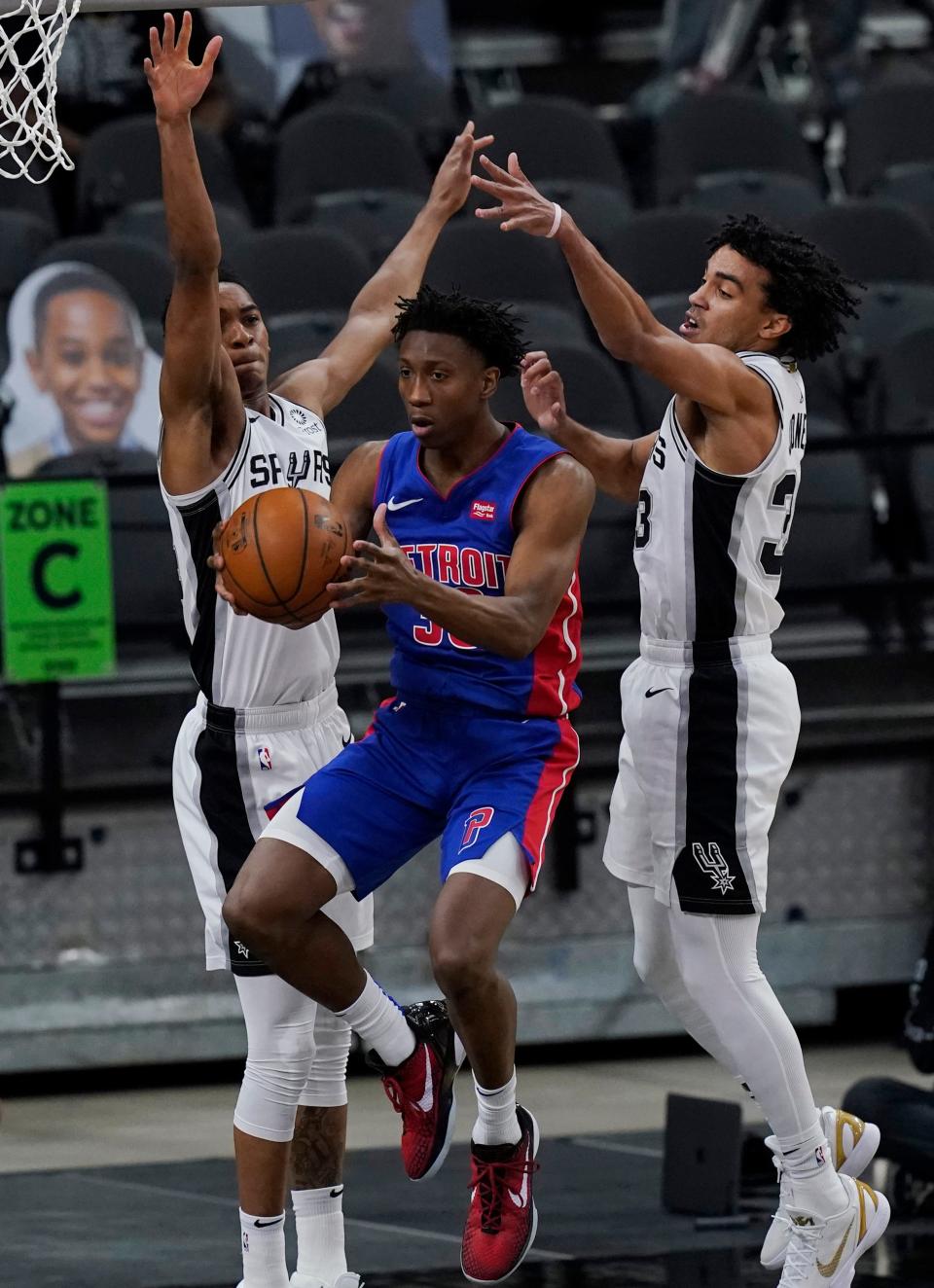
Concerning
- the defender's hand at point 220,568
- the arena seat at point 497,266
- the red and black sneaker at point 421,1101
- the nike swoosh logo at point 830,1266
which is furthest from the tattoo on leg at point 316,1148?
the arena seat at point 497,266

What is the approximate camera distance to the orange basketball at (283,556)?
15.5 feet

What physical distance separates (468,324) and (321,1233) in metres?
2.12

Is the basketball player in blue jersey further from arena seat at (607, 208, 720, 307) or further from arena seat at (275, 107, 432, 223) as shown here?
arena seat at (275, 107, 432, 223)

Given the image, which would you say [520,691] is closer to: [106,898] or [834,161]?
[106,898]

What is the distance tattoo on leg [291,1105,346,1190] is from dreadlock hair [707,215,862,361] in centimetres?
212

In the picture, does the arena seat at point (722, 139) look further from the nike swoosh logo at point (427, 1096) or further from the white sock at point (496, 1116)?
the white sock at point (496, 1116)

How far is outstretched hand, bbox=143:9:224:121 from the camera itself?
15.8 feet

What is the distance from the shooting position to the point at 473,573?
5.05 meters

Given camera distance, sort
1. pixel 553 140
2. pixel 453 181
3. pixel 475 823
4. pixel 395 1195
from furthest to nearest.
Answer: pixel 553 140 → pixel 395 1195 → pixel 453 181 → pixel 475 823

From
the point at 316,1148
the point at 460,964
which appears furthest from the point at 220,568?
the point at 316,1148

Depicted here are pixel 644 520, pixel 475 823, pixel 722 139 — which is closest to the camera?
pixel 475 823

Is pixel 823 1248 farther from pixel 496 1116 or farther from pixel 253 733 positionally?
pixel 253 733

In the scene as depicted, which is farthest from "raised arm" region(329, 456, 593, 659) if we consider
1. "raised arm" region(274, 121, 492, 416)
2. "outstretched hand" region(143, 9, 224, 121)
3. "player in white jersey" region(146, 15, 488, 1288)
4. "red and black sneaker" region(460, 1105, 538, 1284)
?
"red and black sneaker" region(460, 1105, 538, 1284)

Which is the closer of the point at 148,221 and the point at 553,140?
the point at 148,221
